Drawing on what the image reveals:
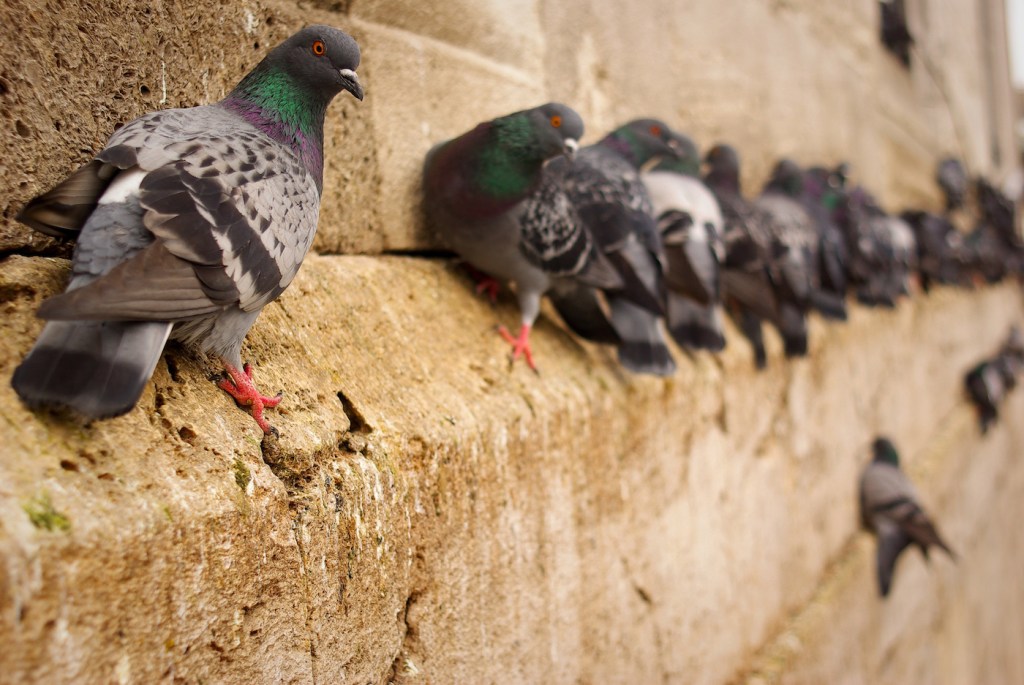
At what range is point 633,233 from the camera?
10.2 ft

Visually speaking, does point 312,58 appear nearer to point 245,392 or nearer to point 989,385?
point 245,392

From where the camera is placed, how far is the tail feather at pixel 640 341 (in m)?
3.12

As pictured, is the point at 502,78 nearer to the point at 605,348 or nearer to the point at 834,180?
the point at 605,348

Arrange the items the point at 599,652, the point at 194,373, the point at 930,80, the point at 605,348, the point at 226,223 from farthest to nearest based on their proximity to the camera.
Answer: the point at 930,80 → the point at 605,348 → the point at 599,652 → the point at 194,373 → the point at 226,223

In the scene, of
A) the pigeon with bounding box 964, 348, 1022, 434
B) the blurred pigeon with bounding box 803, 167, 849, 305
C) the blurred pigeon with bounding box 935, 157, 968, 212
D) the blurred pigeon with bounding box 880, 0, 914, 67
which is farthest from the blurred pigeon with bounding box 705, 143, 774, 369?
the blurred pigeon with bounding box 935, 157, 968, 212

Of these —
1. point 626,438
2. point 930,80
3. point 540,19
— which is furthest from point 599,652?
point 930,80

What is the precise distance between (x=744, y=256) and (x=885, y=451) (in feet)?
9.61

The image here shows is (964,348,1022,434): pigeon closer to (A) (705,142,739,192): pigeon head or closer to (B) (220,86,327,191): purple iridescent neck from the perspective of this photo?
(A) (705,142,739,192): pigeon head

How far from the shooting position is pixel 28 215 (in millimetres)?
1535

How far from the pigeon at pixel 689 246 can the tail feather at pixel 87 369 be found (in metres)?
2.29

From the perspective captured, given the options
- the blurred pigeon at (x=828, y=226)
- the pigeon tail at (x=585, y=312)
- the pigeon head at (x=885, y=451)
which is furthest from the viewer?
the pigeon head at (x=885, y=451)

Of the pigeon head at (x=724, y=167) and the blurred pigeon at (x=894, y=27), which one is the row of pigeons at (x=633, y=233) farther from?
the blurred pigeon at (x=894, y=27)

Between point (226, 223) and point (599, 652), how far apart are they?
187 cm

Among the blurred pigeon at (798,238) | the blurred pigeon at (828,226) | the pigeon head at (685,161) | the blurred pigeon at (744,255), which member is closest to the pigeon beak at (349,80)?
the pigeon head at (685,161)
